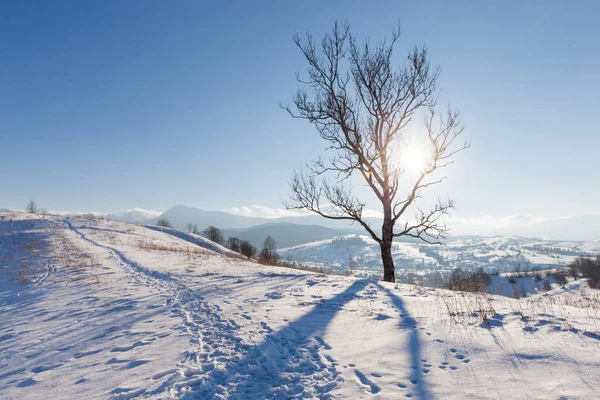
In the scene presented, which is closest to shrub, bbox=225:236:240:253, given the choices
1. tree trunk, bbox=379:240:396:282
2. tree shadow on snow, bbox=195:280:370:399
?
tree trunk, bbox=379:240:396:282

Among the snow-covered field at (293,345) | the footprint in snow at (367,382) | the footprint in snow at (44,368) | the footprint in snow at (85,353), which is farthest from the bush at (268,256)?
the footprint in snow at (367,382)

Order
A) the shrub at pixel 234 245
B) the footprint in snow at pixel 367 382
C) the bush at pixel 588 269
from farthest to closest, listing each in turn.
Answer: the bush at pixel 588 269 < the shrub at pixel 234 245 < the footprint in snow at pixel 367 382

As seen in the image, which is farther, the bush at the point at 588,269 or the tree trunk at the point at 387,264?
the bush at the point at 588,269

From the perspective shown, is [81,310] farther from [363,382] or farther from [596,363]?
Result: [596,363]

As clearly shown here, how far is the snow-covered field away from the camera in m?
4.09

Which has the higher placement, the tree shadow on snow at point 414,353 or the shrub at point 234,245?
the tree shadow on snow at point 414,353

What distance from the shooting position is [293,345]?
573cm

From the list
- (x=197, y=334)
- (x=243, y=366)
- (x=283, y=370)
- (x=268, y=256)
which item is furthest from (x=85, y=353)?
(x=268, y=256)

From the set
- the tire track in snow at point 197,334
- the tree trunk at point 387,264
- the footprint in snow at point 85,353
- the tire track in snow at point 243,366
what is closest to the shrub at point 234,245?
the tree trunk at point 387,264

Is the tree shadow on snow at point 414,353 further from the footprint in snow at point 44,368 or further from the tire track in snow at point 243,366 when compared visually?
the footprint in snow at point 44,368

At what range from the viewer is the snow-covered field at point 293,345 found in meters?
4.09

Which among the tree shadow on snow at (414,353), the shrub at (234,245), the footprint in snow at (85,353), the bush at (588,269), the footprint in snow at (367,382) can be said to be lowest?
the bush at (588,269)

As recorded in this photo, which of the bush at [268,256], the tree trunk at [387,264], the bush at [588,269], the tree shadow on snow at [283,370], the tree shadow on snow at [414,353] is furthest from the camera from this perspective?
the bush at [588,269]

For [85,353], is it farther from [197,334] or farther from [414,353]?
[414,353]
